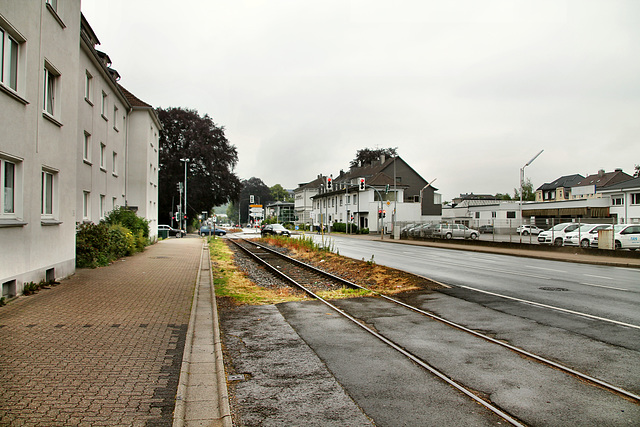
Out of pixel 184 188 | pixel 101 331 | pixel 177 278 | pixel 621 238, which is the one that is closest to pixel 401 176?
pixel 184 188

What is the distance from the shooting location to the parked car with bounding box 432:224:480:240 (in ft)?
133

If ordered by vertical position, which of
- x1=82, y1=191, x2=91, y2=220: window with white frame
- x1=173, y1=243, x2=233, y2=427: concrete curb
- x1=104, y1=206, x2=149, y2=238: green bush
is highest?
x1=82, y1=191, x2=91, y2=220: window with white frame

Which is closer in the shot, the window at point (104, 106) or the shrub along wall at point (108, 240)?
the shrub along wall at point (108, 240)

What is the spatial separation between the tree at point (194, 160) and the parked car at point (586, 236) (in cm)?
3721

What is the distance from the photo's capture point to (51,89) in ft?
39.7

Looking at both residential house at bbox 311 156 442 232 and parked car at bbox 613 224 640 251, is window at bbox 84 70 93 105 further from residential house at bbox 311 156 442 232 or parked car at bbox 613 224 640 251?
residential house at bbox 311 156 442 232

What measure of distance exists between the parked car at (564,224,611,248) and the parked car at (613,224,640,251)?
147cm

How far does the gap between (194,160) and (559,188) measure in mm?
76729

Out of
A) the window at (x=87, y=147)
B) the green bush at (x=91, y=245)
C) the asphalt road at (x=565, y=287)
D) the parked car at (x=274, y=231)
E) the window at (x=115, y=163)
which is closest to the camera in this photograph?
the asphalt road at (x=565, y=287)

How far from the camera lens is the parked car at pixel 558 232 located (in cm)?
2962

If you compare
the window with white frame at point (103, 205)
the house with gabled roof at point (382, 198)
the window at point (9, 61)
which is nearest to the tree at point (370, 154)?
the house with gabled roof at point (382, 198)

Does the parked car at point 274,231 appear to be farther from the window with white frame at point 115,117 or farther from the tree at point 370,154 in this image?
the tree at point 370,154

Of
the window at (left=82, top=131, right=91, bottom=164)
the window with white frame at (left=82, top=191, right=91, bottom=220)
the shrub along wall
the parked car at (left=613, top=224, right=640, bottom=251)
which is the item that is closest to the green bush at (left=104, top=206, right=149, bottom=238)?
the shrub along wall

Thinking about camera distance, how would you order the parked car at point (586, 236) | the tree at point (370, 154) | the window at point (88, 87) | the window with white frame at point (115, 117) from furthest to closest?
1. the tree at point (370, 154)
2. the parked car at point (586, 236)
3. the window with white frame at point (115, 117)
4. the window at point (88, 87)
